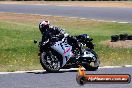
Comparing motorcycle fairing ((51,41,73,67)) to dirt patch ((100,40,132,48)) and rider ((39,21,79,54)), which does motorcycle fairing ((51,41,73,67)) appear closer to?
rider ((39,21,79,54))

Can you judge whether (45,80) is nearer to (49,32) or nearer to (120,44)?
(49,32)

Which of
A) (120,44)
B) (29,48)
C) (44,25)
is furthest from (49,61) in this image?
(120,44)

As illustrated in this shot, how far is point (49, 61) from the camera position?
1256 centimetres

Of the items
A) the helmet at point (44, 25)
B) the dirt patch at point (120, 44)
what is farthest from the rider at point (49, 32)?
the dirt patch at point (120, 44)

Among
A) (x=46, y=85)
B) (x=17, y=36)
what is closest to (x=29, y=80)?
(x=46, y=85)

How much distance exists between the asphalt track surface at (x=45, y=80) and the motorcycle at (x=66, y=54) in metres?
0.22

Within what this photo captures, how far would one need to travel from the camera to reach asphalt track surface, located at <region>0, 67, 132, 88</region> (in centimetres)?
1023

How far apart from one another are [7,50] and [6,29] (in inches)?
306

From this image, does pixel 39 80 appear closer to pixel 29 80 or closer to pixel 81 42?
pixel 29 80

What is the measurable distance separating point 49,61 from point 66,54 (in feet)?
2.00

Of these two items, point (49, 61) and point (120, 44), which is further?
point (120, 44)

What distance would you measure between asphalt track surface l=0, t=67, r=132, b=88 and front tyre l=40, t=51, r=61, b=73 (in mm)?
167

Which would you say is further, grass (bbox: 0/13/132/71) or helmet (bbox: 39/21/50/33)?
grass (bbox: 0/13/132/71)

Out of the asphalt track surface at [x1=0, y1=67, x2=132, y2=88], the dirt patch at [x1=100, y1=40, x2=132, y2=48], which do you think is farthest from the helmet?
the dirt patch at [x1=100, y1=40, x2=132, y2=48]
